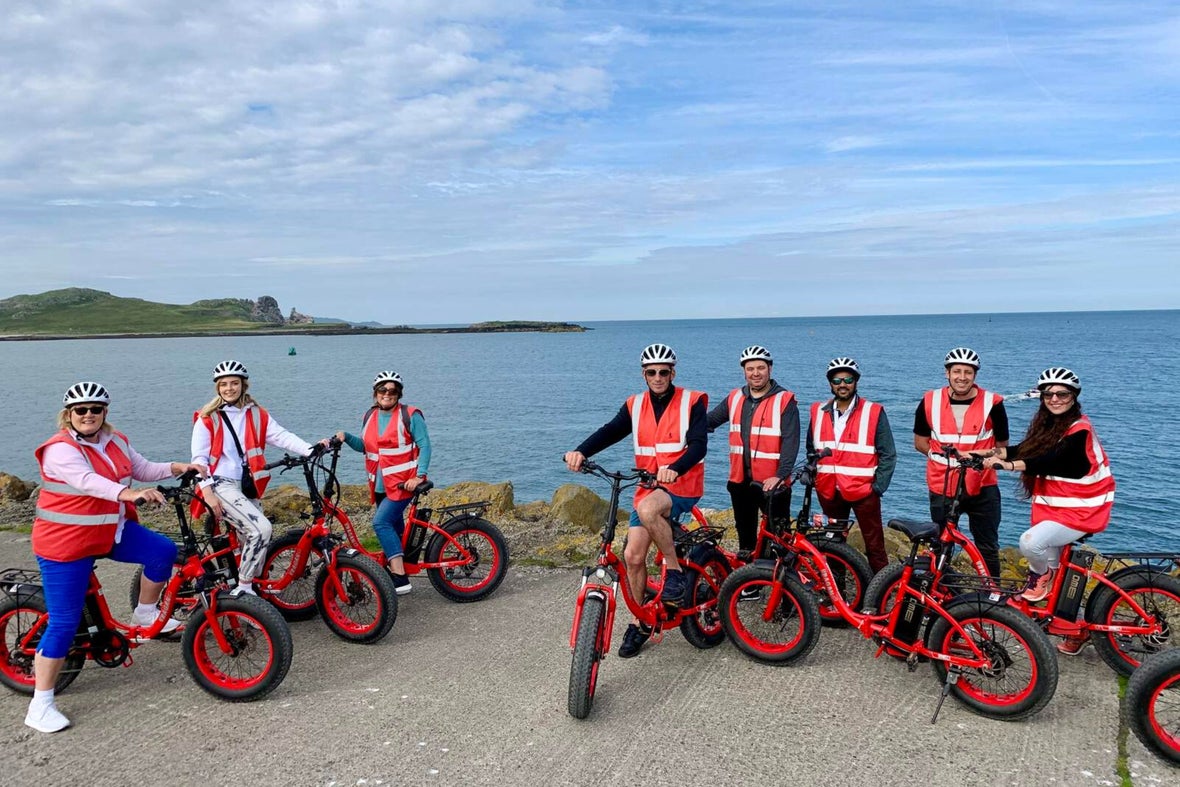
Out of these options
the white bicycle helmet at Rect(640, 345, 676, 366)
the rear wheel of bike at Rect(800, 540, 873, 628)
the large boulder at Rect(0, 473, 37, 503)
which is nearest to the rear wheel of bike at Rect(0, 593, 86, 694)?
the white bicycle helmet at Rect(640, 345, 676, 366)

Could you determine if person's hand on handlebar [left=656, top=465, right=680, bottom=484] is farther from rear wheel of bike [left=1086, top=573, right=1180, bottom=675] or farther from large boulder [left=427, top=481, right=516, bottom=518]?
large boulder [left=427, top=481, right=516, bottom=518]

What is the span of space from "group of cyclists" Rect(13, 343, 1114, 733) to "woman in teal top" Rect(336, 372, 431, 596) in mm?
13

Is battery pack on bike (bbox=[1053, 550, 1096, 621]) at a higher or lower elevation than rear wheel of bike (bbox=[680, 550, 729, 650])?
higher

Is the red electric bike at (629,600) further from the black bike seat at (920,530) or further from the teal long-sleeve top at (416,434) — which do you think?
the teal long-sleeve top at (416,434)

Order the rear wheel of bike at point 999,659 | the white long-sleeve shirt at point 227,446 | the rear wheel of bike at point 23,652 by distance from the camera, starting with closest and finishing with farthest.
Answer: the rear wheel of bike at point 999,659 < the rear wheel of bike at point 23,652 < the white long-sleeve shirt at point 227,446

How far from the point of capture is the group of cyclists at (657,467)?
15.8 ft

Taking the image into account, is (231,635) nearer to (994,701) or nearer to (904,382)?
(994,701)

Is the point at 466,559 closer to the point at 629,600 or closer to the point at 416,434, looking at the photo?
the point at 416,434

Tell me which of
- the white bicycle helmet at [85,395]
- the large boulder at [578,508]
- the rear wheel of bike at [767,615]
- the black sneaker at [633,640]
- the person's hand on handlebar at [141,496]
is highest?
the white bicycle helmet at [85,395]

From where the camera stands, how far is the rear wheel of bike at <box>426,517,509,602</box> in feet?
23.1

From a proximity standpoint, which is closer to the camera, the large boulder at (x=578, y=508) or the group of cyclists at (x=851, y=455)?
the group of cyclists at (x=851, y=455)

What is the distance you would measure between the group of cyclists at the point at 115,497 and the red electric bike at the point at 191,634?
0.16 meters

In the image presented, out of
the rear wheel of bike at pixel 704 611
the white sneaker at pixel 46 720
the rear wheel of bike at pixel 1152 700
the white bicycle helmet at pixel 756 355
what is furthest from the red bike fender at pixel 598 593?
the white sneaker at pixel 46 720

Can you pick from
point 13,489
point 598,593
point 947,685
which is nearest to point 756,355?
point 598,593
